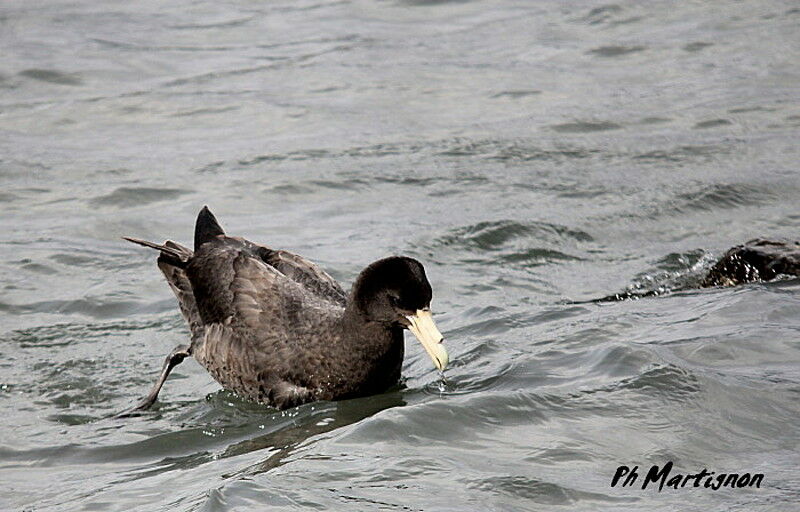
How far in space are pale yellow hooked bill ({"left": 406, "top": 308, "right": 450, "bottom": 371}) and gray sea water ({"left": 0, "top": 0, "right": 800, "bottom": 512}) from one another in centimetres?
27

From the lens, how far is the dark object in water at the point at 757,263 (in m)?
9.23

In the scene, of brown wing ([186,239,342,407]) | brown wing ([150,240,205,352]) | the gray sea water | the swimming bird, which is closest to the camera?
the gray sea water

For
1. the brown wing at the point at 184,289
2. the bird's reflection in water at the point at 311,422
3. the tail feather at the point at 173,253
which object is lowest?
the bird's reflection in water at the point at 311,422

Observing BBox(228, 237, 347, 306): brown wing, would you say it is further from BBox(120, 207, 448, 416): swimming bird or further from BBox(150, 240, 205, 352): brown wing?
BBox(150, 240, 205, 352): brown wing

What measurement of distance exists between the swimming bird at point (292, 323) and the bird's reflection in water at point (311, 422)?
7 cm

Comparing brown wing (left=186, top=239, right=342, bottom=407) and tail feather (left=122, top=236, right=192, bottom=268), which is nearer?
brown wing (left=186, top=239, right=342, bottom=407)

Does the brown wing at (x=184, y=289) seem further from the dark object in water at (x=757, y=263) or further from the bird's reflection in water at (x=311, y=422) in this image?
the dark object in water at (x=757, y=263)

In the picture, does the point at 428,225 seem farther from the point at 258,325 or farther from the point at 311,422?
the point at 311,422

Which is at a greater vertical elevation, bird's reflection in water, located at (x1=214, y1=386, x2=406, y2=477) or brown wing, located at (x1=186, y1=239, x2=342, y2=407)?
brown wing, located at (x1=186, y1=239, x2=342, y2=407)

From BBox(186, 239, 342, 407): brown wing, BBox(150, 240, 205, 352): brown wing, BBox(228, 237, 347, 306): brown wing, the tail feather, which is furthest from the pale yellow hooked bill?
the tail feather

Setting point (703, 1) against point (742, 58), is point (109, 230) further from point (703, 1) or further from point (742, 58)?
point (703, 1)

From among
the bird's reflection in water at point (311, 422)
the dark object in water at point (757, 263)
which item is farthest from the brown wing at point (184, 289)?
the dark object in water at point (757, 263)

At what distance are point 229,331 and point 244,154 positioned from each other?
575 cm

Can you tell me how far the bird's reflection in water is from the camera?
701 centimetres
